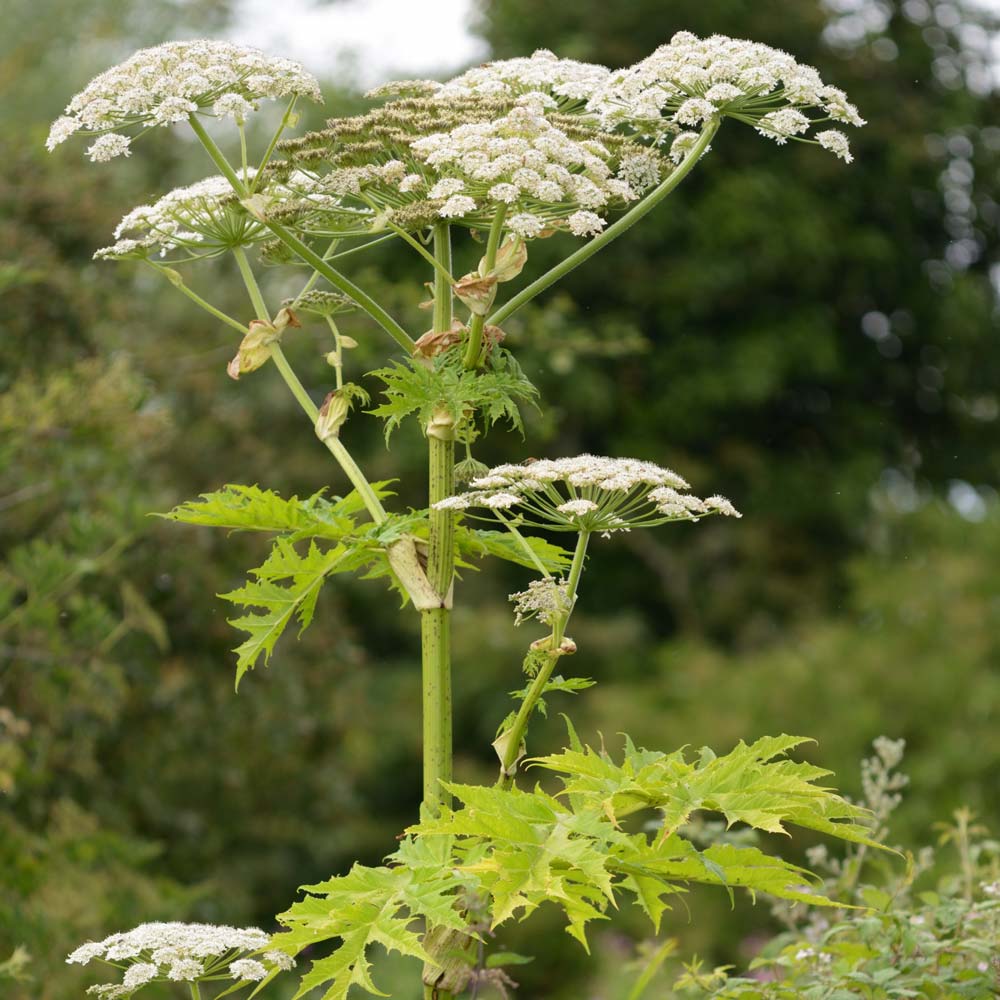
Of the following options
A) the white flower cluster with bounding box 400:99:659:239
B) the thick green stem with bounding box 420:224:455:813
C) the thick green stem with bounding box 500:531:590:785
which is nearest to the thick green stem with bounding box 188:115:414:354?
the thick green stem with bounding box 420:224:455:813

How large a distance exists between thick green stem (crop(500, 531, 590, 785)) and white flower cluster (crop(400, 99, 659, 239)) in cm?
54

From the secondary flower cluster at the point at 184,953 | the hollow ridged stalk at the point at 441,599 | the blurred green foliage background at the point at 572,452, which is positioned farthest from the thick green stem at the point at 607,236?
the blurred green foliage background at the point at 572,452

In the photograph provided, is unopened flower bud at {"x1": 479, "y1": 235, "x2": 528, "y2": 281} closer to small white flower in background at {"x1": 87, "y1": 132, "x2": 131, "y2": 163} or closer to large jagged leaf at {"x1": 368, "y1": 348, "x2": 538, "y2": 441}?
large jagged leaf at {"x1": 368, "y1": 348, "x2": 538, "y2": 441}

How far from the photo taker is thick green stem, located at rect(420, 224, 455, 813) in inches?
103

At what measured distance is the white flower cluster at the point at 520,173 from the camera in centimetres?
240

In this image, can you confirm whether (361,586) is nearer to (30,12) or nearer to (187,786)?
(187,786)

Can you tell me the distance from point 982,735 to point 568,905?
28.1 ft

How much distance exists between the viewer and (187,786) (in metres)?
9.35

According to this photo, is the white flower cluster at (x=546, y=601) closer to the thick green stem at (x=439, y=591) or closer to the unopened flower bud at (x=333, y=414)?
the thick green stem at (x=439, y=591)

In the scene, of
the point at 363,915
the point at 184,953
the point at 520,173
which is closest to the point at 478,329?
the point at 520,173

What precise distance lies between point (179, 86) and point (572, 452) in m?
12.3

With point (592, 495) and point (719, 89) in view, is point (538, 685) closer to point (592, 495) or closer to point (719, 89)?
point (592, 495)

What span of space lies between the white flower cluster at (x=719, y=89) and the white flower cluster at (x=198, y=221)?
0.66m

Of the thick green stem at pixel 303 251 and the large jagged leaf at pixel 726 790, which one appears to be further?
the thick green stem at pixel 303 251
